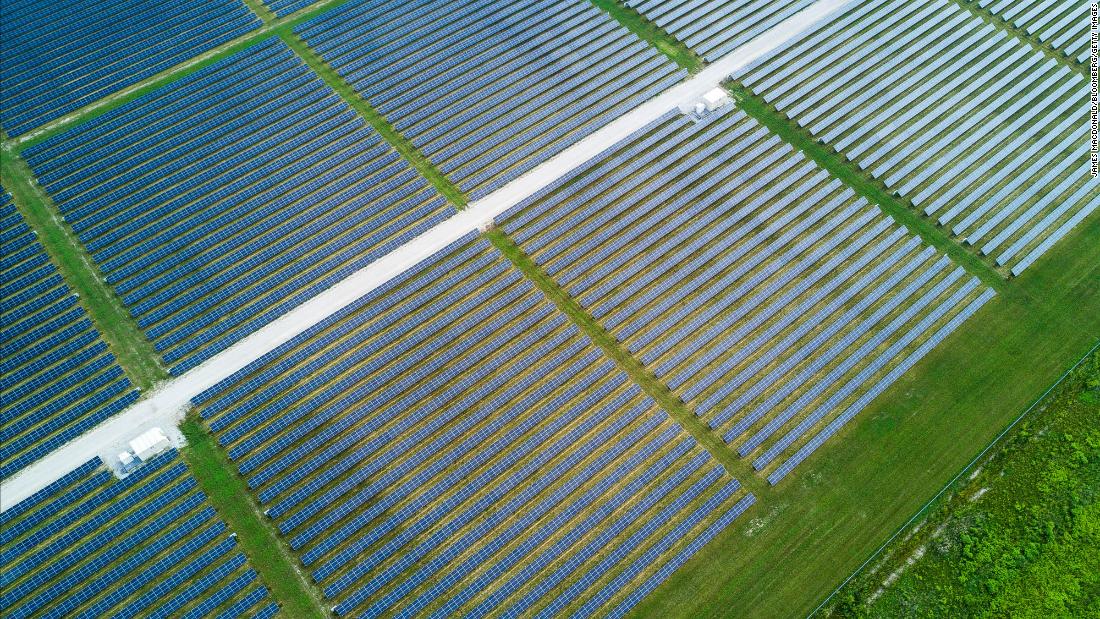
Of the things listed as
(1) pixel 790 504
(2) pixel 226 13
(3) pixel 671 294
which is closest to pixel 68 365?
(2) pixel 226 13

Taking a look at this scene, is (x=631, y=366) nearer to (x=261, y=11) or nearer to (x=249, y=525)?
(x=249, y=525)

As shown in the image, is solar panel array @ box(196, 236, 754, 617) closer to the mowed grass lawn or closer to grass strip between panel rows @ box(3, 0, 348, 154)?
the mowed grass lawn

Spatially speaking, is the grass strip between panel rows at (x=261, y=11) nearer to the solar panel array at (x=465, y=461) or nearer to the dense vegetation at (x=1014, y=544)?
the solar panel array at (x=465, y=461)

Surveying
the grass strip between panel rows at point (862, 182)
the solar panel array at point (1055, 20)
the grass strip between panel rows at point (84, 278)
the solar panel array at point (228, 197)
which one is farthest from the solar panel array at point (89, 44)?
the solar panel array at point (1055, 20)

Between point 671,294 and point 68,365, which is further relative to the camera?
point 671,294

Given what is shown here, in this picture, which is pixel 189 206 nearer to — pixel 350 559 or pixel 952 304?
pixel 350 559

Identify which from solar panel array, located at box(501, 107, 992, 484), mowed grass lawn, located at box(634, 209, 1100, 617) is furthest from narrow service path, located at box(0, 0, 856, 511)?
mowed grass lawn, located at box(634, 209, 1100, 617)
